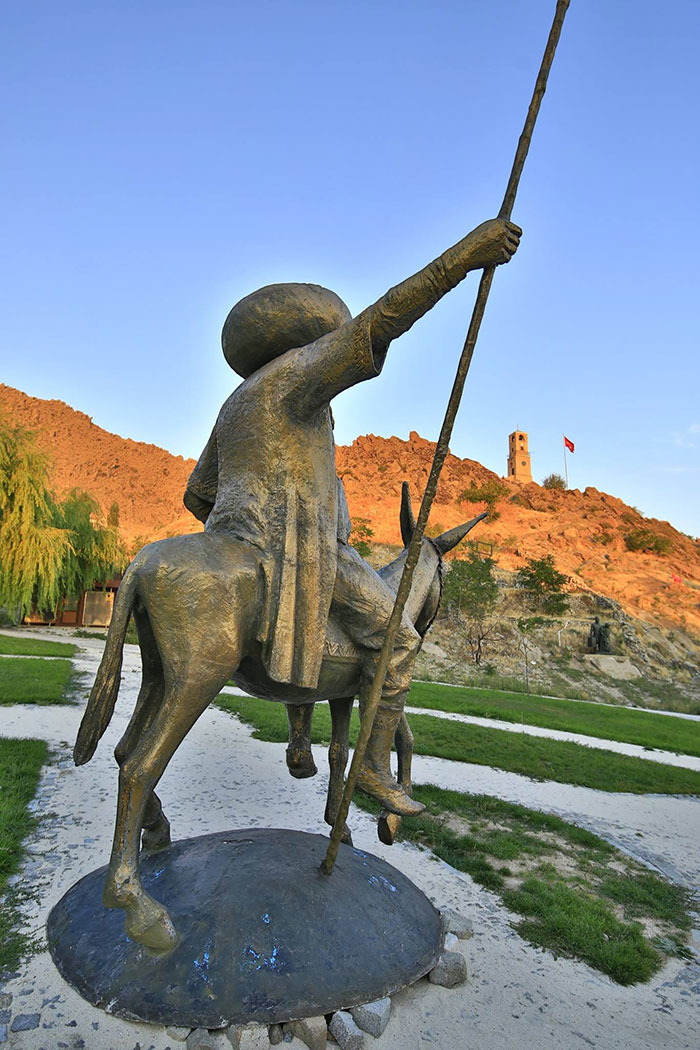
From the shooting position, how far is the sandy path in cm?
214

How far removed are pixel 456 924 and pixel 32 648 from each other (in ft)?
51.7

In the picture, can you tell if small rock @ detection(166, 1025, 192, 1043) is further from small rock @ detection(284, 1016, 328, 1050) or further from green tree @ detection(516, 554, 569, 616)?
green tree @ detection(516, 554, 569, 616)

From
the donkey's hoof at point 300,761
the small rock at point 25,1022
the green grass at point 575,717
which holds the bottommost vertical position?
the green grass at point 575,717

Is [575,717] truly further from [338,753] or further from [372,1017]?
[372,1017]

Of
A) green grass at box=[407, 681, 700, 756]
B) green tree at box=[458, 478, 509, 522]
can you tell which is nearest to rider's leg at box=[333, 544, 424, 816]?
green grass at box=[407, 681, 700, 756]

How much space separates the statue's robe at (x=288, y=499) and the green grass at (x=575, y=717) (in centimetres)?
966

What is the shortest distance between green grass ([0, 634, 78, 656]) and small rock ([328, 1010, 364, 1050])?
14446 mm

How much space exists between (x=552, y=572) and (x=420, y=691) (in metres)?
21.5

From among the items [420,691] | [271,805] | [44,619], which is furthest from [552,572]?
[271,805]

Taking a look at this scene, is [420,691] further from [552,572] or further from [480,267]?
[552,572]

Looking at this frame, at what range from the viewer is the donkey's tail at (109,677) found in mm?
2252

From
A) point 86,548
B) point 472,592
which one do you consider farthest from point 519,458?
point 86,548

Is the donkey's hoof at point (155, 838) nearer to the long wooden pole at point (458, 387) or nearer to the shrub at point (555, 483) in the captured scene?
the long wooden pole at point (458, 387)

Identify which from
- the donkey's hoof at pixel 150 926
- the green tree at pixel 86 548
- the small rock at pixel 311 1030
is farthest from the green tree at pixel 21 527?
the small rock at pixel 311 1030
